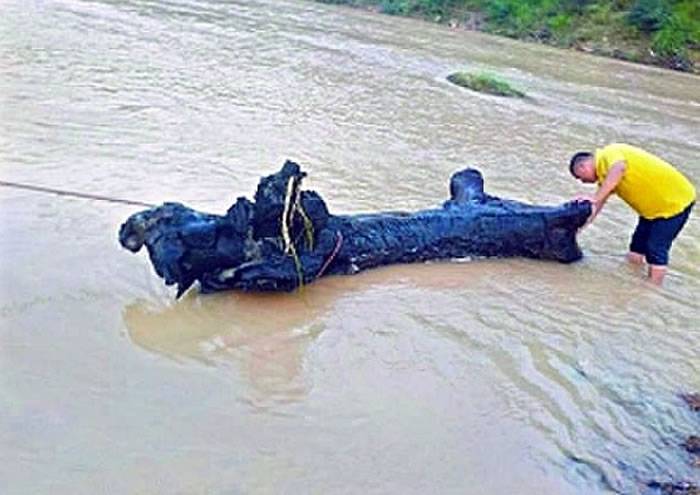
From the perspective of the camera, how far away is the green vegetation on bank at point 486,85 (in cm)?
1549

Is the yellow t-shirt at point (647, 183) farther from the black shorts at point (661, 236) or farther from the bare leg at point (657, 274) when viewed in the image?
the bare leg at point (657, 274)

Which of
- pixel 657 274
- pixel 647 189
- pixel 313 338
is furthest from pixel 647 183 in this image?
pixel 313 338

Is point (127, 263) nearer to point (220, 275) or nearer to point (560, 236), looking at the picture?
point (220, 275)

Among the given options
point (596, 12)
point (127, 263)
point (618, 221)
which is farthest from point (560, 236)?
point (596, 12)

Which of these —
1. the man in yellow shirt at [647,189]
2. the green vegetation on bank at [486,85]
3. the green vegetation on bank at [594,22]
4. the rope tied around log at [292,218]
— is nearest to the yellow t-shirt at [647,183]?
the man in yellow shirt at [647,189]

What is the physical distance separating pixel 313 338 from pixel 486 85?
10773 millimetres

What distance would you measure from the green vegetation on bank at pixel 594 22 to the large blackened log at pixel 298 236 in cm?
1724

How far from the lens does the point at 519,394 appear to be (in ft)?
16.7

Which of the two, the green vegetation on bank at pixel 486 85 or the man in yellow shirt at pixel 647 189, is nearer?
the man in yellow shirt at pixel 647 189

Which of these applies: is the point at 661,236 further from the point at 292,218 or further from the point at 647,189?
the point at 292,218

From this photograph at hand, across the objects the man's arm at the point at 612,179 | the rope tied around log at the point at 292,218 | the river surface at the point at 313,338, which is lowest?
the river surface at the point at 313,338

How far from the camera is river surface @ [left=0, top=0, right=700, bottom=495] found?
421 centimetres

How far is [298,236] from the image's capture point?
6.03 m

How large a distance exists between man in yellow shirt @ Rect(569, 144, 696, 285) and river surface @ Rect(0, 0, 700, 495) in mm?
309
